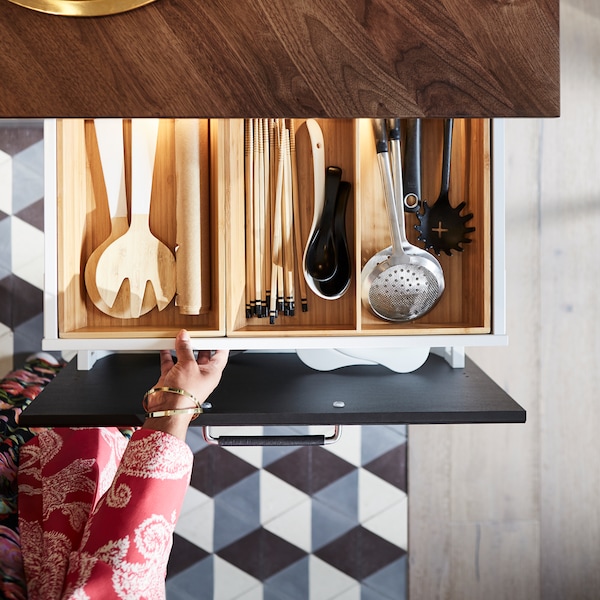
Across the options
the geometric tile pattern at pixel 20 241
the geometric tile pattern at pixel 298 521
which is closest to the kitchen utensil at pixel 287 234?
the geometric tile pattern at pixel 298 521

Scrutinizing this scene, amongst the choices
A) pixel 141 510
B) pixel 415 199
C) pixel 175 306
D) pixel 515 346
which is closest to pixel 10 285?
pixel 175 306

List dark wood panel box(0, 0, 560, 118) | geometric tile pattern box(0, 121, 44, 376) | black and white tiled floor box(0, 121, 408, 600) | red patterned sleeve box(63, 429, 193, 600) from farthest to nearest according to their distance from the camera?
black and white tiled floor box(0, 121, 408, 600) → geometric tile pattern box(0, 121, 44, 376) → red patterned sleeve box(63, 429, 193, 600) → dark wood panel box(0, 0, 560, 118)

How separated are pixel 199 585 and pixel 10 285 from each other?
1.07 meters

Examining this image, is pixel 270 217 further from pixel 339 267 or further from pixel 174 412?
pixel 174 412

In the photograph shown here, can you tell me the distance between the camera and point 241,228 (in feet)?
3.83

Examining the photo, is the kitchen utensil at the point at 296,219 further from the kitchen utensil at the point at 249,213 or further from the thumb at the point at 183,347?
the thumb at the point at 183,347

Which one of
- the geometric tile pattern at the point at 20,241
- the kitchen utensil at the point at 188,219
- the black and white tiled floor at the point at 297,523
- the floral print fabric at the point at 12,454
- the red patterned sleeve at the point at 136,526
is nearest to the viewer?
the red patterned sleeve at the point at 136,526

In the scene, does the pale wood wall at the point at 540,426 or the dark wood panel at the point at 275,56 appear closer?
the dark wood panel at the point at 275,56

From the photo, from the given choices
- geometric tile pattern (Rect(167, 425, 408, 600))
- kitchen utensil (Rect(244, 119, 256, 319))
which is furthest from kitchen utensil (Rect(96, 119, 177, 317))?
geometric tile pattern (Rect(167, 425, 408, 600))

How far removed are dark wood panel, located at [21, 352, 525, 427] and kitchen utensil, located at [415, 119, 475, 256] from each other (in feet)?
0.90

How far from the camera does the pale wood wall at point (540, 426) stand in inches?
67.9

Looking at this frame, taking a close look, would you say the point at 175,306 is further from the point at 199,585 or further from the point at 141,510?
the point at 199,585

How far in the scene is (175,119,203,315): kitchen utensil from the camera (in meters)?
1.16

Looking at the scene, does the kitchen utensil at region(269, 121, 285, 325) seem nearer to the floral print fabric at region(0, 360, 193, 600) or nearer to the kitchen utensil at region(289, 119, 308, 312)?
the kitchen utensil at region(289, 119, 308, 312)
